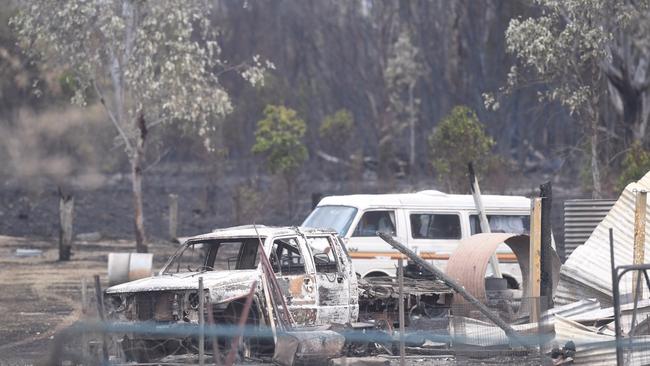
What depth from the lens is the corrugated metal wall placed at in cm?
1920

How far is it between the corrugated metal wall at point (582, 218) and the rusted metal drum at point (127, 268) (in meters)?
9.62

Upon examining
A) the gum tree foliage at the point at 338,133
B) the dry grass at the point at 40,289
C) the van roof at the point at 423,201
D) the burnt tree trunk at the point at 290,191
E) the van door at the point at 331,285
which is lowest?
the dry grass at the point at 40,289

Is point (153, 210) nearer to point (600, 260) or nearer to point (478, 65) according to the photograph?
point (478, 65)

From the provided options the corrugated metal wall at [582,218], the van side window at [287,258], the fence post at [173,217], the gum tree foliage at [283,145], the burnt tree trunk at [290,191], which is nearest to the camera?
the van side window at [287,258]

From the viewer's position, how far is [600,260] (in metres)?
16.1

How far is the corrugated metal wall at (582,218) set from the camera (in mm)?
19203

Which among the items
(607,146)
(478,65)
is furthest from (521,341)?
(478,65)

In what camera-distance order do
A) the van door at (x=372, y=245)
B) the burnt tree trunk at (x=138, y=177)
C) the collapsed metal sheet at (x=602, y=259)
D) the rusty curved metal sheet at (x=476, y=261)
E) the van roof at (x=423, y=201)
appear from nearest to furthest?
1. the collapsed metal sheet at (x=602, y=259)
2. the rusty curved metal sheet at (x=476, y=261)
3. the van door at (x=372, y=245)
4. the van roof at (x=423, y=201)
5. the burnt tree trunk at (x=138, y=177)

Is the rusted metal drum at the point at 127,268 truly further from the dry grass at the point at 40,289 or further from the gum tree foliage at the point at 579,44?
the gum tree foliage at the point at 579,44

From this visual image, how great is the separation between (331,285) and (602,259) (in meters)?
4.14

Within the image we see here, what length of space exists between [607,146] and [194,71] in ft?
39.1

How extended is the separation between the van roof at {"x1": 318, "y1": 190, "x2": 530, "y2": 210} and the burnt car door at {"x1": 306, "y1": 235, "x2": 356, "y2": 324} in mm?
5438

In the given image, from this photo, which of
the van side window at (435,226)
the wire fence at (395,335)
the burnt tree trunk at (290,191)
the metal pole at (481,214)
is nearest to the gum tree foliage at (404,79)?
the burnt tree trunk at (290,191)

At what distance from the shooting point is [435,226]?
20.7 metres
